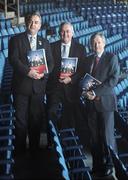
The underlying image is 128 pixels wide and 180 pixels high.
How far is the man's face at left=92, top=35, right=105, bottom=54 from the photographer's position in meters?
3.28

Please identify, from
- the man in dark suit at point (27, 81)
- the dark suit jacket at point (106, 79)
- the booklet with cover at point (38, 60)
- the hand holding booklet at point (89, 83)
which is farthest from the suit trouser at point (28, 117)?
the dark suit jacket at point (106, 79)

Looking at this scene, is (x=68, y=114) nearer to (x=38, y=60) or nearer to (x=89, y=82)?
(x=89, y=82)

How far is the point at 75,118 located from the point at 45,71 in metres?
0.65

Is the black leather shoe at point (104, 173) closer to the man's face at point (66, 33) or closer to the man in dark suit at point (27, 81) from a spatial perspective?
the man in dark suit at point (27, 81)

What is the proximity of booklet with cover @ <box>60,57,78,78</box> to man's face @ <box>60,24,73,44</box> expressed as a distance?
0.56 ft

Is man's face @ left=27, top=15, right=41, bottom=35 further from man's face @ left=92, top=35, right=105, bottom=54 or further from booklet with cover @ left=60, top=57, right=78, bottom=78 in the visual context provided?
man's face @ left=92, top=35, right=105, bottom=54

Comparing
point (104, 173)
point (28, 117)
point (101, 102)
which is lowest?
point (104, 173)

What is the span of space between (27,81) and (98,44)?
→ 717 millimetres

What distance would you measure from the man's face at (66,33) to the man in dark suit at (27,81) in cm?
16

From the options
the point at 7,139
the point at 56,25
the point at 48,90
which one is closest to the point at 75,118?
the point at 48,90

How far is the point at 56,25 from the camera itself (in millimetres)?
10750

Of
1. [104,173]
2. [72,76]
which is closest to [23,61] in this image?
[72,76]

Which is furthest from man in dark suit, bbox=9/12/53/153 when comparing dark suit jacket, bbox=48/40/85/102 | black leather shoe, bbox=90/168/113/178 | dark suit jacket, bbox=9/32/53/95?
black leather shoe, bbox=90/168/113/178

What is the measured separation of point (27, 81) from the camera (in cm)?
346
